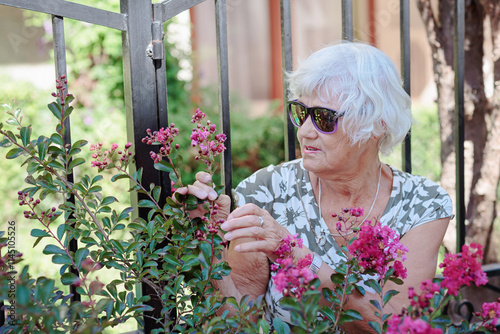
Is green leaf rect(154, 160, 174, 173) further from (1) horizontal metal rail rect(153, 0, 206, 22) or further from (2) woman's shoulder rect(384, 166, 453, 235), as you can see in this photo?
(2) woman's shoulder rect(384, 166, 453, 235)

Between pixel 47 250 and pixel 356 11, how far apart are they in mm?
5929

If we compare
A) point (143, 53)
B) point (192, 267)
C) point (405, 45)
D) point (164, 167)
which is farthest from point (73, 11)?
point (405, 45)

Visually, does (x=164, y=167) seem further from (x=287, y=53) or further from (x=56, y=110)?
(x=287, y=53)

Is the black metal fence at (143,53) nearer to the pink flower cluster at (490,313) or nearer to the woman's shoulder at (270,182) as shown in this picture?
the woman's shoulder at (270,182)

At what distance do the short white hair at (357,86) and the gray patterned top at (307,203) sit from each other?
23 cm

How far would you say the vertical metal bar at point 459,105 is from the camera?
2098 millimetres

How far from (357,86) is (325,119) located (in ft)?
0.50

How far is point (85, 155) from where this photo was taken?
478 cm

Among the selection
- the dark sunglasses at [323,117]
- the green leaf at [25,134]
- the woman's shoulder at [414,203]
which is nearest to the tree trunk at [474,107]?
the woman's shoulder at [414,203]

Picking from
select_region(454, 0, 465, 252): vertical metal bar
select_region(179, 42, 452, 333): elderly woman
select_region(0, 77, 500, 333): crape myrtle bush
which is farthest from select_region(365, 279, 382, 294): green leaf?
select_region(454, 0, 465, 252): vertical metal bar

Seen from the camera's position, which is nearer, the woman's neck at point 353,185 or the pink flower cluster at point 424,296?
the pink flower cluster at point 424,296

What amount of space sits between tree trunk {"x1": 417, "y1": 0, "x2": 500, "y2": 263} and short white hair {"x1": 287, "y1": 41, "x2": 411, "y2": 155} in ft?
4.40

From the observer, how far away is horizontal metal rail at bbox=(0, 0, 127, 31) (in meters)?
1.55

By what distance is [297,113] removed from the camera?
74.0 inches
